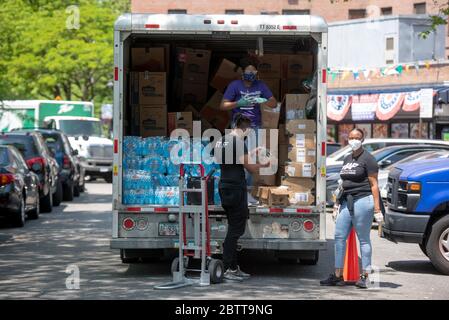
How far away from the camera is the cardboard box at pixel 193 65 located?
1446cm

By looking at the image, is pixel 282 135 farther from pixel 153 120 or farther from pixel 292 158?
pixel 153 120

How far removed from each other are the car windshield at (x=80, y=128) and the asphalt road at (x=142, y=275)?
2133cm

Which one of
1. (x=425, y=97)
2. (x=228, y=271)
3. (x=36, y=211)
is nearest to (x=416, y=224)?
(x=228, y=271)

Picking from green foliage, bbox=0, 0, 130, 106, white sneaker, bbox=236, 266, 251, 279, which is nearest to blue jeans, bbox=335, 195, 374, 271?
white sneaker, bbox=236, 266, 251, 279

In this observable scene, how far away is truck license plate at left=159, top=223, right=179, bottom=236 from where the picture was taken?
1252 centimetres

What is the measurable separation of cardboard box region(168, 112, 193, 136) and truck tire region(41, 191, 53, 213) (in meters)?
10.5

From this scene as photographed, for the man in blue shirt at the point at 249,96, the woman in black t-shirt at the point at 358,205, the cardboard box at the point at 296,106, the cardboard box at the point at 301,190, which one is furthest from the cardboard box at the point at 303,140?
the woman in black t-shirt at the point at 358,205

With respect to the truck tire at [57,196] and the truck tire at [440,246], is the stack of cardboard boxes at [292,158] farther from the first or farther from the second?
the truck tire at [57,196]

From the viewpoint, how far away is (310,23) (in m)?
12.5

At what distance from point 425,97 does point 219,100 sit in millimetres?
20565

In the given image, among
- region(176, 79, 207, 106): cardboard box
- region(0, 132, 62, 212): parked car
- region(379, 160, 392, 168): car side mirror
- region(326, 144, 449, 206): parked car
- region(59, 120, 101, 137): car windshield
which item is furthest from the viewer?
region(59, 120, 101, 137): car windshield

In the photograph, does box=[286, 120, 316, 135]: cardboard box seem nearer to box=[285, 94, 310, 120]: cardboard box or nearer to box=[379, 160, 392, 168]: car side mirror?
box=[285, 94, 310, 120]: cardboard box

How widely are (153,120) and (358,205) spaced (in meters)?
3.14

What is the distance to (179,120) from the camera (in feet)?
45.1
